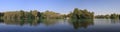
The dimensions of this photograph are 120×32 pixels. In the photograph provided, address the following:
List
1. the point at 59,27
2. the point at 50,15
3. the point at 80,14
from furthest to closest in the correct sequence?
the point at 50,15 → the point at 80,14 → the point at 59,27

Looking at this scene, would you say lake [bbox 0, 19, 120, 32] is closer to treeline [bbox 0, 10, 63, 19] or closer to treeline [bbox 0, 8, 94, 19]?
treeline [bbox 0, 8, 94, 19]

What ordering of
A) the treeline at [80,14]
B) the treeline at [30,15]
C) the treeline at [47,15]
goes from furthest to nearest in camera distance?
the treeline at [30,15]
the treeline at [47,15]
the treeline at [80,14]

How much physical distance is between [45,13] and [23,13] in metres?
5.10

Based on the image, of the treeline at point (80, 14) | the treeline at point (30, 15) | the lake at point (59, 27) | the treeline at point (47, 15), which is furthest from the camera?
the treeline at point (30, 15)

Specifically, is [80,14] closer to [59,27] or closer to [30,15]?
[30,15]

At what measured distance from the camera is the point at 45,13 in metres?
38.8

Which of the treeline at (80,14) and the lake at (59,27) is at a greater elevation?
the treeline at (80,14)

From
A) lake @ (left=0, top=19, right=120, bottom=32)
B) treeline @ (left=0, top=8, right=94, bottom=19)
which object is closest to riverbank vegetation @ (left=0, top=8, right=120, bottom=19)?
treeline @ (left=0, top=8, right=94, bottom=19)

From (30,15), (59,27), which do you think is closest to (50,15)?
(30,15)

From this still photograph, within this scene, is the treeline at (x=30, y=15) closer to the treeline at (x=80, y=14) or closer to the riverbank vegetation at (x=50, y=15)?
the riverbank vegetation at (x=50, y=15)

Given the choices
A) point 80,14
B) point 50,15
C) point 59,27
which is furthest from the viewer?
point 50,15

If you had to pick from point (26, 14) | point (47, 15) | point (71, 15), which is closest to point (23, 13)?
point (26, 14)

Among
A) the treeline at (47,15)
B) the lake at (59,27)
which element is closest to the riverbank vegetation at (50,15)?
the treeline at (47,15)

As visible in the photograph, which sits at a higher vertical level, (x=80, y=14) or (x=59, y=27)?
(x=80, y=14)
